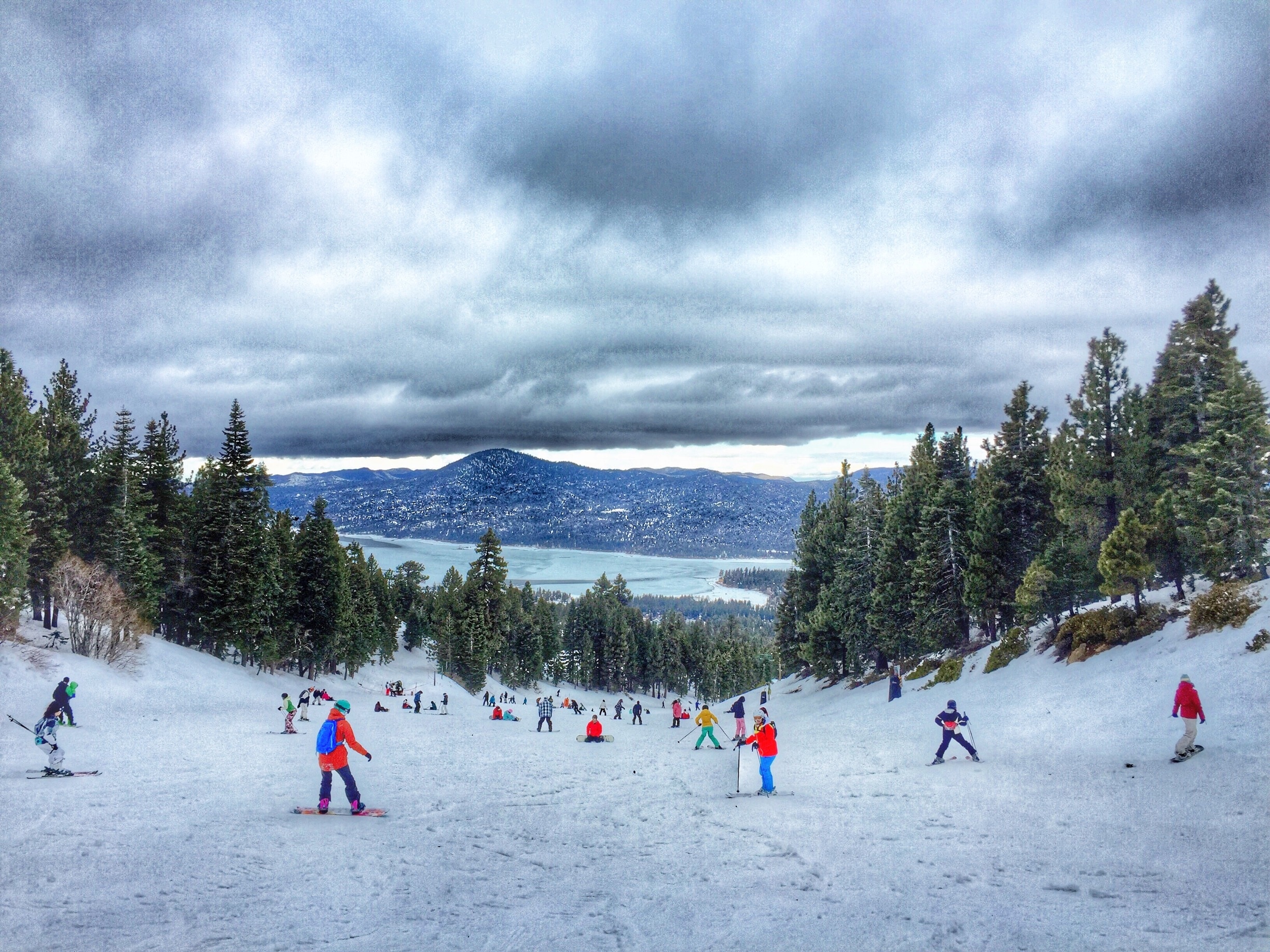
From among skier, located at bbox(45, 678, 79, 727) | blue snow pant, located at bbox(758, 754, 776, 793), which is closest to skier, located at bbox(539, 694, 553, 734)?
skier, located at bbox(45, 678, 79, 727)

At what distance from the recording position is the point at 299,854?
9766mm

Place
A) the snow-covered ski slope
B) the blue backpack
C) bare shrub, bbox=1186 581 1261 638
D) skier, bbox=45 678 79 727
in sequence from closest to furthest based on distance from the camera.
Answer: the snow-covered ski slope, the blue backpack, skier, bbox=45 678 79 727, bare shrub, bbox=1186 581 1261 638

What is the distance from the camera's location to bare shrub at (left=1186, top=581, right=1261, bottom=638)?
1992 centimetres

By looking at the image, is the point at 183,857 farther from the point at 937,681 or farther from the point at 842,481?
the point at 842,481

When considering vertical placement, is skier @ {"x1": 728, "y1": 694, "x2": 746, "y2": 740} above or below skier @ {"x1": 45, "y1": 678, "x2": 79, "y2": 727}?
below

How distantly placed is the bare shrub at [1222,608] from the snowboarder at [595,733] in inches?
729

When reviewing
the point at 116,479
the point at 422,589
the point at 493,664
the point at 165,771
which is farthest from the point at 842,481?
the point at 422,589

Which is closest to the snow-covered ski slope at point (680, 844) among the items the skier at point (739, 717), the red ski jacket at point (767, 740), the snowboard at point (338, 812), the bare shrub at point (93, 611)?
the snowboard at point (338, 812)

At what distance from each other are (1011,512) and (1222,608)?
14.8 m

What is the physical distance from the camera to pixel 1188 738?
45.6 ft

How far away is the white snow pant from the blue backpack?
15473 mm

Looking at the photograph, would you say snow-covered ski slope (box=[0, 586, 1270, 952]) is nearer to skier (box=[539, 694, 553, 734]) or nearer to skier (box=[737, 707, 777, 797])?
skier (box=[737, 707, 777, 797])

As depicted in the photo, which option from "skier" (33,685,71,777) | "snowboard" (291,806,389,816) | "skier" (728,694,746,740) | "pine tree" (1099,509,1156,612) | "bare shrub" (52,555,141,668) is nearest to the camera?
"snowboard" (291,806,389,816)

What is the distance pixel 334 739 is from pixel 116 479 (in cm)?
3803
